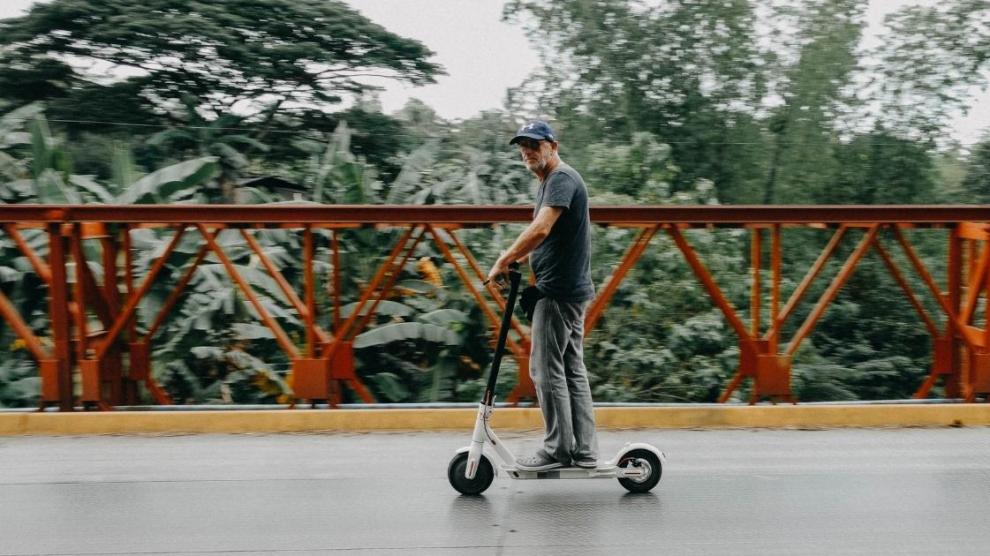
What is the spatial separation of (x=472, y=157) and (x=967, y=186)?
18.7 feet

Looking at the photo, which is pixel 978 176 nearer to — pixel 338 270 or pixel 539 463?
pixel 338 270

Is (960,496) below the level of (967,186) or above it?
below

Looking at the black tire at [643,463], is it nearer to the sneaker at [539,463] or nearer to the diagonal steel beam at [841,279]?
the sneaker at [539,463]

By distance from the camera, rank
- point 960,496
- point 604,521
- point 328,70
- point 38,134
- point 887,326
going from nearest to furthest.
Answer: point 604,521
point 960,496
point 38,134
point 887,326
point 328,70

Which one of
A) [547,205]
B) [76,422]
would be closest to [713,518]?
[547,205]

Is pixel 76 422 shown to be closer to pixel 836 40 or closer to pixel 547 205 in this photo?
pixel 547 205

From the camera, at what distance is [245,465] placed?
598 centimetres

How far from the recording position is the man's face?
4992mm

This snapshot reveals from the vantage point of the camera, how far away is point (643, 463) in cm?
529

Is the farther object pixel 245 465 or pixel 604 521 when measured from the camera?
pixel 245 465

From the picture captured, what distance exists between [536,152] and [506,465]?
1.58 meters

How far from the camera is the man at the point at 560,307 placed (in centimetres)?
502

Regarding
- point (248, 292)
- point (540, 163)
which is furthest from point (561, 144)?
point (540, 163)

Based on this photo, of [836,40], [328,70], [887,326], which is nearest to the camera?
[887,326]
